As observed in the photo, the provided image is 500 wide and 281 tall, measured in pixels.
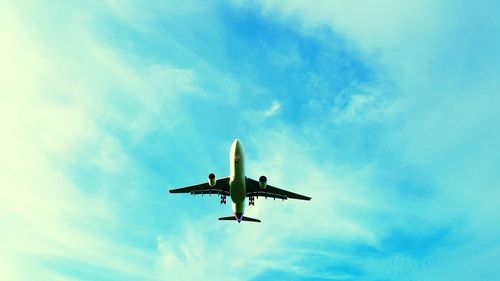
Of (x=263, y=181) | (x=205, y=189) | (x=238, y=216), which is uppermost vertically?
(x=205, y=189)

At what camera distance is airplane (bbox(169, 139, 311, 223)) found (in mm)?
57969

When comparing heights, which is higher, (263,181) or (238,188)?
(263,181)

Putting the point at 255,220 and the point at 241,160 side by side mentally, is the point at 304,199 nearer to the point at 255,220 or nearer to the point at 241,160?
the point at 255,220

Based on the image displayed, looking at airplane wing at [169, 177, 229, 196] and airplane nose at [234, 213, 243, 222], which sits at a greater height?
airplane wing at [169, 177, 229, 196]

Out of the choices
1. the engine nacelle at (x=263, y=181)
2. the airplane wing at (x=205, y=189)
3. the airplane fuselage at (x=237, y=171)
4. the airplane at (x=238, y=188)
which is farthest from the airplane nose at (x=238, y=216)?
the engine nacelle at (x=263, y=181)

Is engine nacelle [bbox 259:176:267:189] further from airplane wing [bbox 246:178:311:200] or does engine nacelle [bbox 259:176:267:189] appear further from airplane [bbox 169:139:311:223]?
airplane wing [bbox 246:178:311:200]

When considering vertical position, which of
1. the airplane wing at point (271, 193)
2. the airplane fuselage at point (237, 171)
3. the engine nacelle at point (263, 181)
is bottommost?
the airplane fuselage at point (237, 171)

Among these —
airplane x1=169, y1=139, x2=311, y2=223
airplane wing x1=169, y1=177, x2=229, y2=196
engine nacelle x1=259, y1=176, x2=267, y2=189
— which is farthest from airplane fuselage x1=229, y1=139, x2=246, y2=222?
airplane wing x1=169, y1=177, x2=229, y2=196

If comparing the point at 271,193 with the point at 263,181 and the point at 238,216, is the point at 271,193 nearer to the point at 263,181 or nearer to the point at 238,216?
the point at 263,181

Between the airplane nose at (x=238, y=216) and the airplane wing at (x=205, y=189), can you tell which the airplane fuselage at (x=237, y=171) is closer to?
the airplane nose at (x=238, y=216)

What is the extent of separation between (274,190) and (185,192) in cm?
1253

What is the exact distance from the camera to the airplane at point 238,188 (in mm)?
57969

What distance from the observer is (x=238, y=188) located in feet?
196

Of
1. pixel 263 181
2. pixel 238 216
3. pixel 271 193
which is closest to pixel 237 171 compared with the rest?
pixel 263 181
